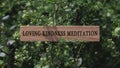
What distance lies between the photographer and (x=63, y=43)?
8.07ft

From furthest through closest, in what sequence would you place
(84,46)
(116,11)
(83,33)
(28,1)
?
1. (116,11)
2. (28,1)
3. (84,46)
4. (83,33)

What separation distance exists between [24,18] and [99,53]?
619mm

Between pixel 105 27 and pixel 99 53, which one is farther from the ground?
pixel 105 27

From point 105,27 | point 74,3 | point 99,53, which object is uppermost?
point 74,3

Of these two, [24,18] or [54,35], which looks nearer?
[54,35]

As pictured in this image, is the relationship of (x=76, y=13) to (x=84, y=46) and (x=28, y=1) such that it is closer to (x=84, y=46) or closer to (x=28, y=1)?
(x=84, y=46)

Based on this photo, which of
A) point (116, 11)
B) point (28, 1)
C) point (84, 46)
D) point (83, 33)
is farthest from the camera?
point (116, 11)

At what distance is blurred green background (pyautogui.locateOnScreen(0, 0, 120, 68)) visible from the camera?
249 cm

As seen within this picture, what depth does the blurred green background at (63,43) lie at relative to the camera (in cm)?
249

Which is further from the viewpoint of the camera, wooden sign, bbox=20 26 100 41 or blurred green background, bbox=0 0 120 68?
blurred green background, bbox=0 0 120 68

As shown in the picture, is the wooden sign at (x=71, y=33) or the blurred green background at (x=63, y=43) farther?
the blurred green background at (x=63, y=43)

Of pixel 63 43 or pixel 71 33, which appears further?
pixel 63 43

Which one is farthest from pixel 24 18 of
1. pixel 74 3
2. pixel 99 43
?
pixel 99 43

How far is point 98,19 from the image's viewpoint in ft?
9.12
